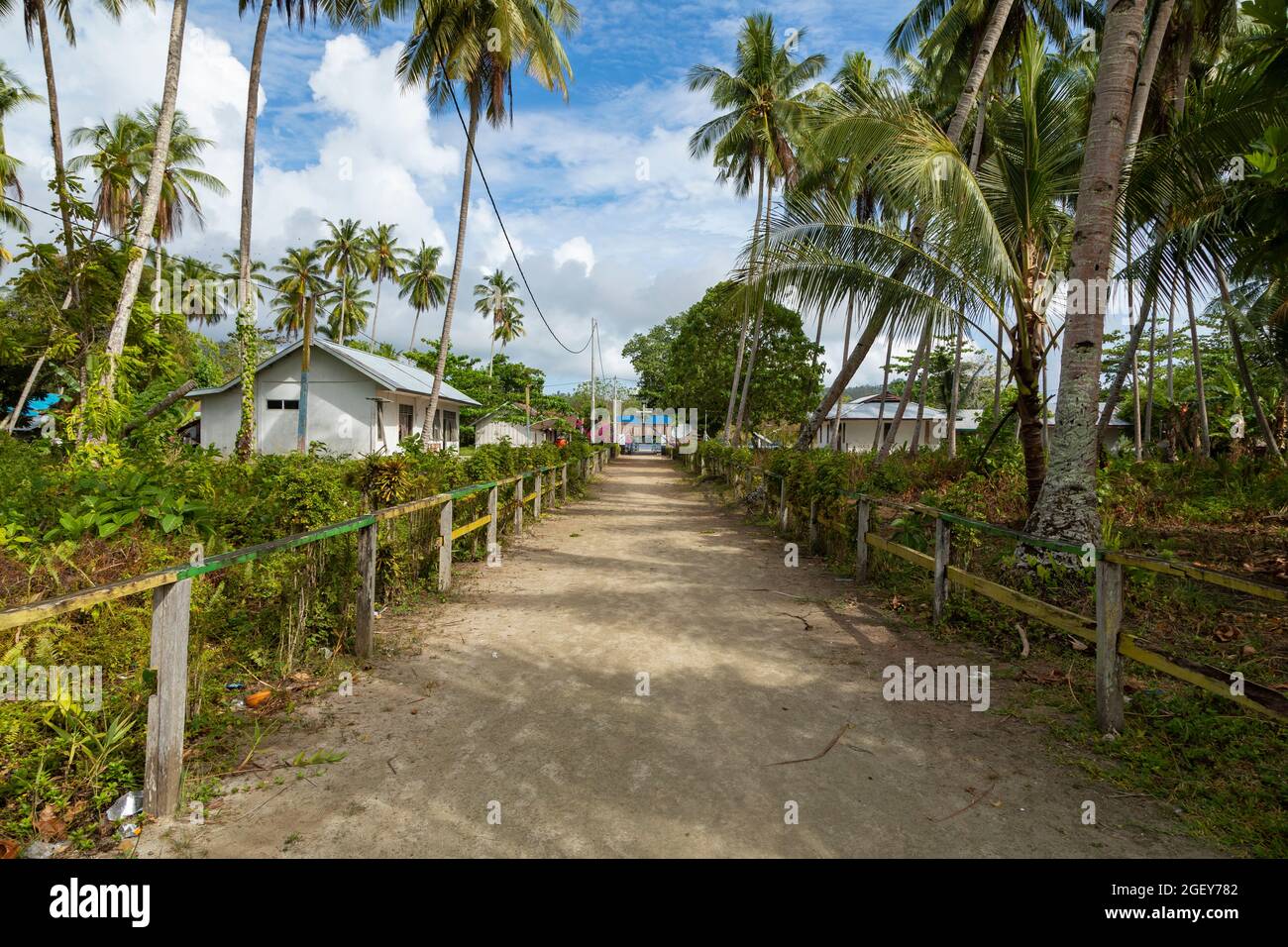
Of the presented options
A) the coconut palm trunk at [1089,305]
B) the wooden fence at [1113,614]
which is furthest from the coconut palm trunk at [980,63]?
the wooden fence at [1113,614]

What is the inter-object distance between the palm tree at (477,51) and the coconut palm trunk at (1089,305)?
42.8ft

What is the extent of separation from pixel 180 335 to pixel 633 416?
53.2m

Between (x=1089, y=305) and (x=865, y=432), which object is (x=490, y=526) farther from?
(x=865, y=432)

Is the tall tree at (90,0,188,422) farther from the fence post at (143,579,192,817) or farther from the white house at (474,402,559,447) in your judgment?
the white house at (474,402,559,447)

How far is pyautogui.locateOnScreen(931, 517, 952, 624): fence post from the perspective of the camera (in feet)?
19.4

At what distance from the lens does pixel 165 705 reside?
9.16ft

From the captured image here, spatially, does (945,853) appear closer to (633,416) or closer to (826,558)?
(826,558)

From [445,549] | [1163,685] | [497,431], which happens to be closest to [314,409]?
[445,549]

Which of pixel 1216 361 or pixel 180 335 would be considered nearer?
pixel 180 335

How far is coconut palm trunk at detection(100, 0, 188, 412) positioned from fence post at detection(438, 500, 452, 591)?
19.8ft

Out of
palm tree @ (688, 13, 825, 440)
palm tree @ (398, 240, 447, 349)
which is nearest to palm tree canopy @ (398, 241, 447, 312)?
palm tree @ (398, 240, 447, 349)

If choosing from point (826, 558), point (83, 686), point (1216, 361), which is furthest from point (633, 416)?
point (83, 686)

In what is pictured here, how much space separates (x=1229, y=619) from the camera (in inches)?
233

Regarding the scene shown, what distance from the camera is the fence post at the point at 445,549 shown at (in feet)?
22.9
